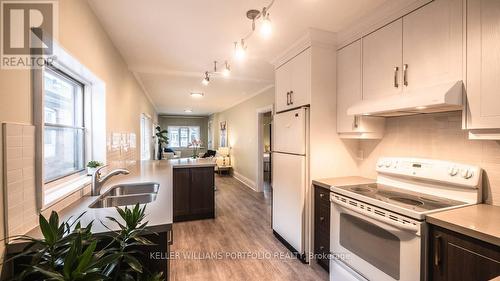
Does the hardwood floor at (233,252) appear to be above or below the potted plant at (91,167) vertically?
below

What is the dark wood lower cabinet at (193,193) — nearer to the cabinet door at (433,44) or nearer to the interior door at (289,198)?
the interior door at (289,198)

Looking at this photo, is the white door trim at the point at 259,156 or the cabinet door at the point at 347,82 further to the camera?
the white door trim at the point at 259,156

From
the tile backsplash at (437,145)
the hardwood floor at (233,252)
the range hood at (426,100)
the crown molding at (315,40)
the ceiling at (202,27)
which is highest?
the ceiling at (202,27)

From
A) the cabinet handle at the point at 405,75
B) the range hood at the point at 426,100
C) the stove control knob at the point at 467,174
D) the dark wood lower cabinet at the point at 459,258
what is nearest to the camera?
the dark wood lower cabinet at the point at 459,258

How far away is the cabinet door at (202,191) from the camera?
3.45m

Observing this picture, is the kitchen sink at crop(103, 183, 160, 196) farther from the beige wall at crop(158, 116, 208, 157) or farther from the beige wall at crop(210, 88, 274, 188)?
the beige wall at crop(158, 116, 208, 157)

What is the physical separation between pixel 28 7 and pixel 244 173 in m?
5.47

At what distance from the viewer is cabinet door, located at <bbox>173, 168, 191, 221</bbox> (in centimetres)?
337

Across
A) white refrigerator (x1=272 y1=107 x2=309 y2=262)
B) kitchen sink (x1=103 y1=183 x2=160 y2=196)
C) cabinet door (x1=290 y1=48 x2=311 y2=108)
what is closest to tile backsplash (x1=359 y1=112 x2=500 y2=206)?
white refrigerator (x1=272 y1=107 x2=309 y2=262)

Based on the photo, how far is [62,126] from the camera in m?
1.71

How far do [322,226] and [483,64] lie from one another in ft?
5.54

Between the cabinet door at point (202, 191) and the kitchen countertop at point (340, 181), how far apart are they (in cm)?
187

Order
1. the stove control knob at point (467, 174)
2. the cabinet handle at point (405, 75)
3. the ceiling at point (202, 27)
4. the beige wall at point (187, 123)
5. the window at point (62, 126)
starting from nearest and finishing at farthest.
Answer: the stove control knob at point (467, 174) → the window at point (62, 126) → the cabinet handle at point (405, 75) → the ceiling at point (202, 27) → the beige wall at point (187, 123)

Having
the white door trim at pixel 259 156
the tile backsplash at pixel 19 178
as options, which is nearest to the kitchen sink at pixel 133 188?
the tile backsplash at pixel 19 178
